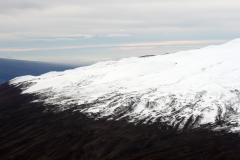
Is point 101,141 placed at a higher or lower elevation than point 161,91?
lower

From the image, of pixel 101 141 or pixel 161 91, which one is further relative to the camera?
pixel 161 91

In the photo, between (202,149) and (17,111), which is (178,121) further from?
(17,111)

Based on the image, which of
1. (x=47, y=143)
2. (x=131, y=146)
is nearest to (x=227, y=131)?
(x=131, y=146)

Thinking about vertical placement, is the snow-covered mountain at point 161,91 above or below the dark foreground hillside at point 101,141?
above

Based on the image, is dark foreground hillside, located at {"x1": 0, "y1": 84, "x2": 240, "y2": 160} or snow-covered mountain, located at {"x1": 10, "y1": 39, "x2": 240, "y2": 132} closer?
dark foreground hillside, located at {"x1": 0, "y1": 84, "x2": 240, "y2": 160}

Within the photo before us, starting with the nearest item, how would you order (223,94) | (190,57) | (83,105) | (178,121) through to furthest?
(178,121) < (223,94) < (83,105) < (190,57)
